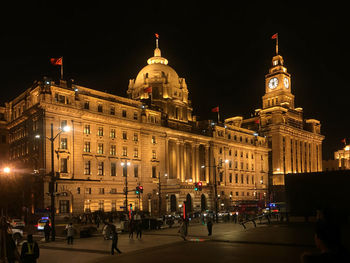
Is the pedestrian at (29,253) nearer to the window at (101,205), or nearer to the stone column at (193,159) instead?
the window at (101,205)

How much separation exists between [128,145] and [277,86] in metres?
76.4

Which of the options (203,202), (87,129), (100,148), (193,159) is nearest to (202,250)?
(87,129)

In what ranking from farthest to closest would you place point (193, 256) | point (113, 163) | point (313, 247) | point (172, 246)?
point (113, 163)
point (172, 246)
point (313, 247)
point (193, 256)


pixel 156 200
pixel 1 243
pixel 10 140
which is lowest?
pixel 156 200

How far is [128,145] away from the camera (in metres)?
73.4

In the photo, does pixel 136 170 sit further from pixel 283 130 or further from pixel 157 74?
pixel 283 130

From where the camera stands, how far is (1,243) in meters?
14.4

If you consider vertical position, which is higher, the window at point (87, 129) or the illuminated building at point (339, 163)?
the window at point (87, 129)

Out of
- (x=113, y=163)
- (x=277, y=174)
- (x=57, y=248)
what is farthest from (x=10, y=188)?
(x=277, y=174)

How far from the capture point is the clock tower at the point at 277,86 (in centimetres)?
13162

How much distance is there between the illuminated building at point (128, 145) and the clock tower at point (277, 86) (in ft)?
106

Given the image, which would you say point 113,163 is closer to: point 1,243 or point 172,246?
point 172,246

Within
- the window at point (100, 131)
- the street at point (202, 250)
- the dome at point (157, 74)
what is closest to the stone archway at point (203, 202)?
the dome at point (157, 74)

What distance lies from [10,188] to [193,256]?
44290 mm
